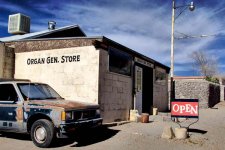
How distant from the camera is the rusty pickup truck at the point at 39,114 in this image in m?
8.00

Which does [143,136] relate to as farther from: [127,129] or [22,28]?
[22,28]

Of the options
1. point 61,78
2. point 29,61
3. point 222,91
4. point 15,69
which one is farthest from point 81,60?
point 222,91

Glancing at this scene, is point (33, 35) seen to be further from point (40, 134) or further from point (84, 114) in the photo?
point (40, 134)

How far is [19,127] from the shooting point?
28.6 feet

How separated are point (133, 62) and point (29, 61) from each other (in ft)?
16.4

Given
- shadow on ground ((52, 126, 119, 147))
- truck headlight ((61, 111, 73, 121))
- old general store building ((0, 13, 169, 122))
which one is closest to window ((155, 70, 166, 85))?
old general store building ((0, 13, 169, 122))

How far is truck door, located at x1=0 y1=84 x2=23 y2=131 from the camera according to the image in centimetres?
874

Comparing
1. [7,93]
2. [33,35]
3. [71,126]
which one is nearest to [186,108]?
[71,126]

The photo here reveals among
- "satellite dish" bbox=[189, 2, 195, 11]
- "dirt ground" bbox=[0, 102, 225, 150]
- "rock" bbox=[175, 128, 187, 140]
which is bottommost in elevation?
"dirt ground" bbox=[0, 102, 225, 150]

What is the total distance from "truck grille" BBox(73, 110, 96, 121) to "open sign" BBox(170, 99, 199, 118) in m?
2.94

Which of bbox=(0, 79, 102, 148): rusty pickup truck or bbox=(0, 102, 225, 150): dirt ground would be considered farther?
bbox=(0, 102, 225, 150): dirt ground

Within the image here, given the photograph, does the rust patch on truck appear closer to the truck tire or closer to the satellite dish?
the truck tire

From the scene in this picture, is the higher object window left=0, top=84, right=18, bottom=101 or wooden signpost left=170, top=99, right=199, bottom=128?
window left=0, top=84, right=18, bottom=101

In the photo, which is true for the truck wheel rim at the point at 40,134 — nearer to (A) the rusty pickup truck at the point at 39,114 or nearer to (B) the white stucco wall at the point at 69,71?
(A) the rusty pickup truck at the point at 39,114
